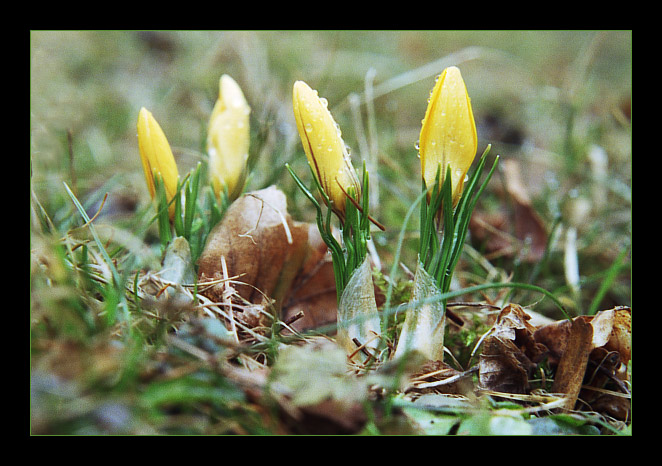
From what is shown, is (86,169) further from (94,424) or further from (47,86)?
(94,424)

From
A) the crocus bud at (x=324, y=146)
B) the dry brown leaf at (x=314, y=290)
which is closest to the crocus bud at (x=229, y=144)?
the dry brown leaf at (x=314, y=290)

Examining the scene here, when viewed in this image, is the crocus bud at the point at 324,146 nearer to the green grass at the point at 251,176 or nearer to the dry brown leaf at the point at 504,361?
the green grass at the point at 251,176

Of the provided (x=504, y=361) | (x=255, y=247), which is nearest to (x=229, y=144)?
(x=255, y=247)

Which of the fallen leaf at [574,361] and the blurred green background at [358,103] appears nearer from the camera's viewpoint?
the fallen leaf at [574,361]

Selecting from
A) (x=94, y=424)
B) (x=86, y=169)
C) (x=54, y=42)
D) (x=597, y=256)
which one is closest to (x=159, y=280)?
(x=94, y=424)

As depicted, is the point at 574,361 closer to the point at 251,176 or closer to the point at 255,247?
the point at 255,247

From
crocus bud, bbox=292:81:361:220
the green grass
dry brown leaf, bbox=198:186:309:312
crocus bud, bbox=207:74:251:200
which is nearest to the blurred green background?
→ the green grass
